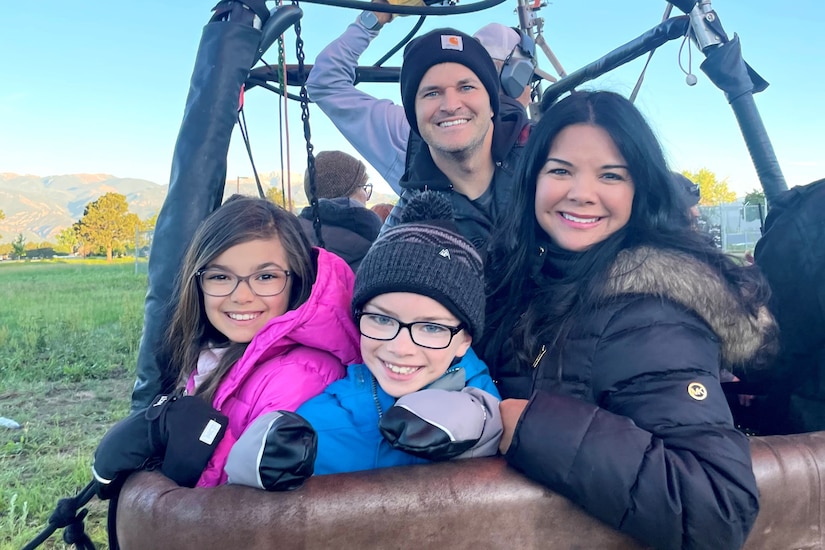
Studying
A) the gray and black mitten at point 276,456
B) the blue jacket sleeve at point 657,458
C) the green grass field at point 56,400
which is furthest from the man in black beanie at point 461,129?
the green grass field at point 56,400

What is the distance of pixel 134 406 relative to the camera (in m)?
1.71

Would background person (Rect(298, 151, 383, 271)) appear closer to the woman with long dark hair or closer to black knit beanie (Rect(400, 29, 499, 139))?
black knit beanie (Rect(400, 29, 499, 139))

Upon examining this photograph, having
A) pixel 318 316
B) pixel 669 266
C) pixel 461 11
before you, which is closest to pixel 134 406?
pixel 318 316

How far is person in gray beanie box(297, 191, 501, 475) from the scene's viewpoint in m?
1.30

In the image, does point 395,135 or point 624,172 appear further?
point 395,135

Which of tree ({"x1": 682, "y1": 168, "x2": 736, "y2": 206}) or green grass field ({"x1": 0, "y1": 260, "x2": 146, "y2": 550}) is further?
tree ({"x1": 682, "y1": 168, "x2": 736, "y2": 206})

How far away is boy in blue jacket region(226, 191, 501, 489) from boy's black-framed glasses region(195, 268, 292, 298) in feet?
1.09

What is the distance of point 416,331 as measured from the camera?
1400mm

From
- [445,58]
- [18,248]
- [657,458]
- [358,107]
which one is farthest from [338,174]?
[18,248]

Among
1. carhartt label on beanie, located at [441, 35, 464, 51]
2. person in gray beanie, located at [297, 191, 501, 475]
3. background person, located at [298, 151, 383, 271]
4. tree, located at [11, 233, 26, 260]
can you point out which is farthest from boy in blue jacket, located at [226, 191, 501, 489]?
tree, located at [11, 233, 26, 260]

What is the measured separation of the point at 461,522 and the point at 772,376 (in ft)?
3.50

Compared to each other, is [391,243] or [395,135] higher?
[395,135]

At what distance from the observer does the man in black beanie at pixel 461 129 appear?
7.20 feet

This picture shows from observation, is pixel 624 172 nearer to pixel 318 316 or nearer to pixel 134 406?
pixel 318 316
